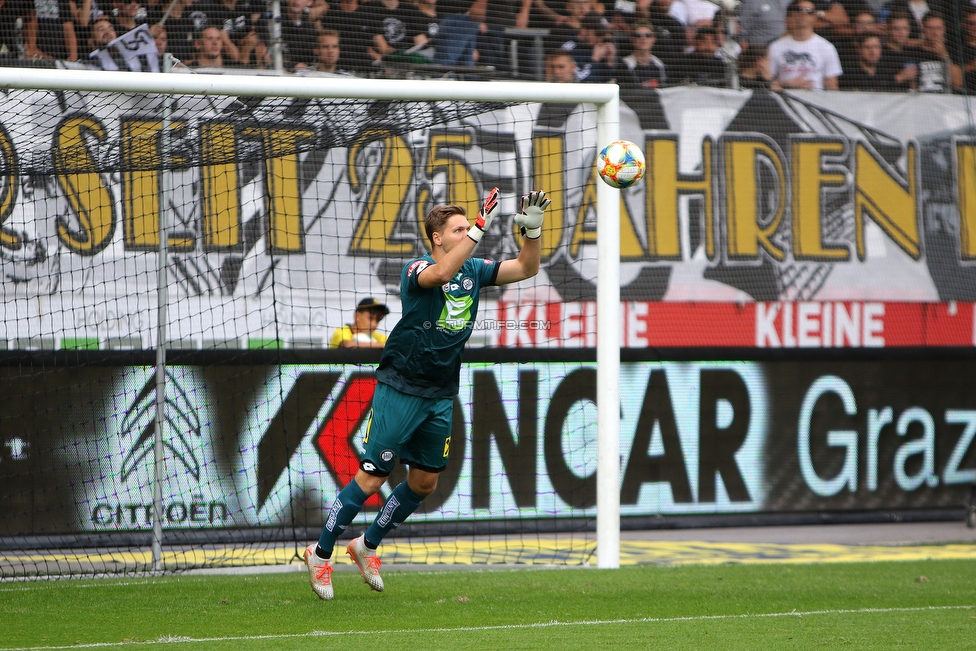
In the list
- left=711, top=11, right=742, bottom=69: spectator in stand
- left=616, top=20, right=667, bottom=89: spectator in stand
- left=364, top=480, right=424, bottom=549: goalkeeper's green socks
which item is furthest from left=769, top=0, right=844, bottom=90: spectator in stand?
left=364, top=480, right=424, bottom=549: goalkeeper's green socks

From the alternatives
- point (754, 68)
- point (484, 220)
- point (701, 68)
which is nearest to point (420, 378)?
point (484, 220)

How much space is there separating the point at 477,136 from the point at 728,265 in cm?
296

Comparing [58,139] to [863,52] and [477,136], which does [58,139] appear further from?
[863,52]

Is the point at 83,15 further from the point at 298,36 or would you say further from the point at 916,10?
the point at 916,10

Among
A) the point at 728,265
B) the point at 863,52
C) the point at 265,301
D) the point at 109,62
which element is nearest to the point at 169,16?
the point at 109,62

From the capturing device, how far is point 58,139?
637 cm

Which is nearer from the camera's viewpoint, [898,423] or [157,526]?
[157,526]

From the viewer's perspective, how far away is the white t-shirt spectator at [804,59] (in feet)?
37.0

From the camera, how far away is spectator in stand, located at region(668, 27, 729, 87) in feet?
35.9

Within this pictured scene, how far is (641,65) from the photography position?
36.2ft

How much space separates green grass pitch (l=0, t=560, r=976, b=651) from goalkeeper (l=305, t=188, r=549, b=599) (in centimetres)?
47

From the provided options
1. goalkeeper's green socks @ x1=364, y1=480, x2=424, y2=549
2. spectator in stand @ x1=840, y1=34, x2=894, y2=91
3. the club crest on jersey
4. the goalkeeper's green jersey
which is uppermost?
spectator in stand @ x1=840, y1=34, x2=894, y2=91

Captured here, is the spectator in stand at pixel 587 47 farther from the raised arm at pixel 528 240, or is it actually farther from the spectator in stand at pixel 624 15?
the raised arm at pixel 528 240

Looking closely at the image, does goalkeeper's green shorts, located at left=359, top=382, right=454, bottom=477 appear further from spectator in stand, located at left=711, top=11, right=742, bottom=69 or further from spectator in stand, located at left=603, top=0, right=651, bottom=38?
spectator in stand, located at left=711, top=11, right=742, bottom=69
